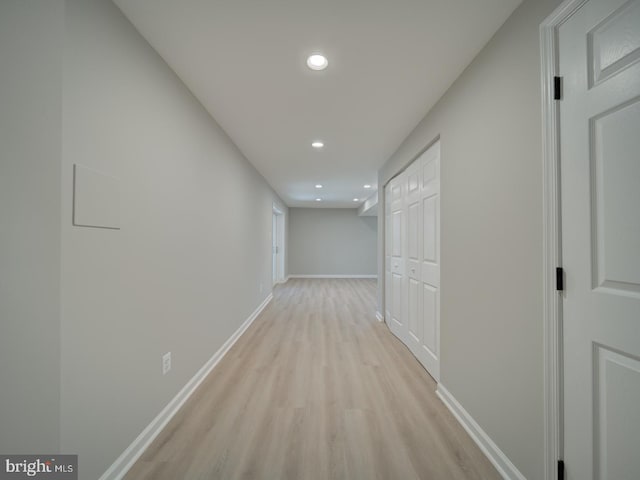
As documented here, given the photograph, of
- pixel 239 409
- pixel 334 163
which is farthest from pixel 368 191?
pixel 239 409

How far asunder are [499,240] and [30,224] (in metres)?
2.14

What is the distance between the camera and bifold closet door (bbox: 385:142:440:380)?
2.46 meters


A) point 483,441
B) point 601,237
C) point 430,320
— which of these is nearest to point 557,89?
point 601,237

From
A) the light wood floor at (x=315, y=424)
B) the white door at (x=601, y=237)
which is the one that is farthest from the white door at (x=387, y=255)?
the white door at (x=601, y=237)

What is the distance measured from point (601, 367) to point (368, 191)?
231 inches

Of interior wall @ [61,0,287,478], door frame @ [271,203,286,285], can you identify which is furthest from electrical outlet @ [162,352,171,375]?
door frame @ [271,203,286,285]

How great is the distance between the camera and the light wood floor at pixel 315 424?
1.45 metres

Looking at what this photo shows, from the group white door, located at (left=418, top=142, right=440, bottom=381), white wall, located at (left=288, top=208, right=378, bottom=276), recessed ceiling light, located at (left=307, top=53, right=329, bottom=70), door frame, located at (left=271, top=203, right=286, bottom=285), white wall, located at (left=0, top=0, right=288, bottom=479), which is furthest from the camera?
white wall, located at (left=288, top=208, right=378, bottom=276)

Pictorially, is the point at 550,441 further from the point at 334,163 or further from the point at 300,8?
the point at 334,163

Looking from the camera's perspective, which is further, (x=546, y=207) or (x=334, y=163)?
(x=334, y=163)

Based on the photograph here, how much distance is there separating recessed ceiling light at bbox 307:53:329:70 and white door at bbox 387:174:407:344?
74.0 inches

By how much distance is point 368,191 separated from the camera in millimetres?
6629

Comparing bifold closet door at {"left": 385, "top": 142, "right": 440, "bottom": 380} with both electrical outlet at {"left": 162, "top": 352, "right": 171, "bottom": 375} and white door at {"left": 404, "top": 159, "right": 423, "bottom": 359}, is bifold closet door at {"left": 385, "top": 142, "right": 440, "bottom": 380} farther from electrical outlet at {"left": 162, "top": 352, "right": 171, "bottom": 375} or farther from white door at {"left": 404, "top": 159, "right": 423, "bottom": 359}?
electrical outlet at {"left": 162, "top": 352, "right": 171, "bottom": 375}

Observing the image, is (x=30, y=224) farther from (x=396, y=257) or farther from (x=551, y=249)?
(x=396, y=257)
